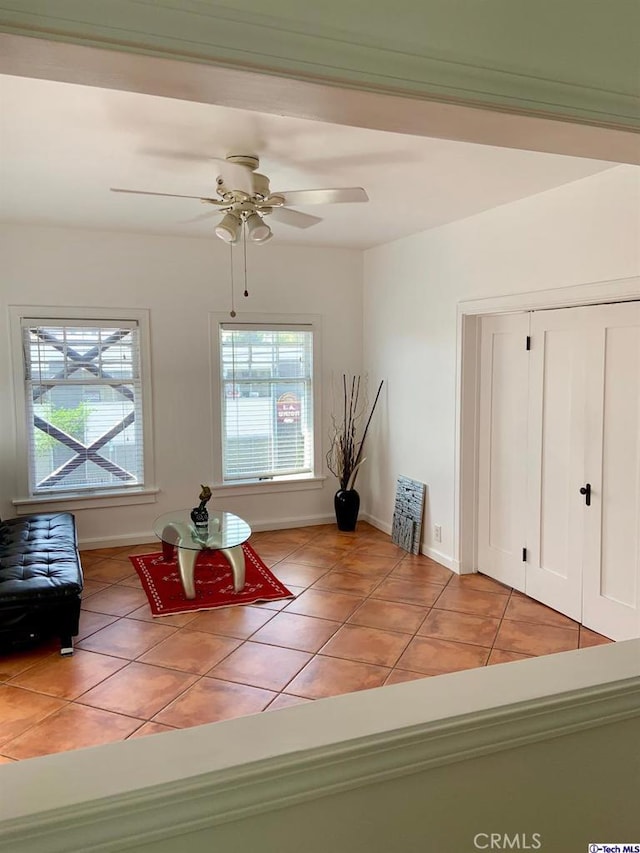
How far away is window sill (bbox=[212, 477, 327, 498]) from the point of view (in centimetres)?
565

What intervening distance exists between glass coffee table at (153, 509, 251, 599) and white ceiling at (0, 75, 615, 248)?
217 cm

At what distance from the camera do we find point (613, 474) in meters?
3.44

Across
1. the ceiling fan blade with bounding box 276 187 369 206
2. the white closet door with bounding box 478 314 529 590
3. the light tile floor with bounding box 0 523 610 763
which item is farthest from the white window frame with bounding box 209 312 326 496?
the ceiling fan blade with bounding box 276 187 369 206

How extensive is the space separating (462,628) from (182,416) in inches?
118

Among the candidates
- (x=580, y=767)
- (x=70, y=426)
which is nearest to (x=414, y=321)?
(x=70, y=426)

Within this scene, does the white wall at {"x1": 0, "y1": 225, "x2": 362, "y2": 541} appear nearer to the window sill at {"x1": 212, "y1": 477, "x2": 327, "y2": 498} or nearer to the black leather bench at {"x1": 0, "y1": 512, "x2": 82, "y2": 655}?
the window sill at {"x1": 212, "y1": 477, "x2": 327, "y2": 498}

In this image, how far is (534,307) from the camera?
3.87 m

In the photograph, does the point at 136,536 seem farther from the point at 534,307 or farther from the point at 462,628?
the point at 534,307

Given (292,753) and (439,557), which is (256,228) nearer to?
(292,753)

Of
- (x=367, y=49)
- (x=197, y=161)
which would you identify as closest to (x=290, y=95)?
(x=367, y=49)

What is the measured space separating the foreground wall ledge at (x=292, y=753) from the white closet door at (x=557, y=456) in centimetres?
243

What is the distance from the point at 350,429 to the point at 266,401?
0.85 m

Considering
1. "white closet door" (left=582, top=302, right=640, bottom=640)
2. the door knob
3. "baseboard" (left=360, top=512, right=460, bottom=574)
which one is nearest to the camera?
"white closet door" (left=582, top=302, right=640, bottom=640)

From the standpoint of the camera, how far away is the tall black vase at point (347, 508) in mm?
5734
